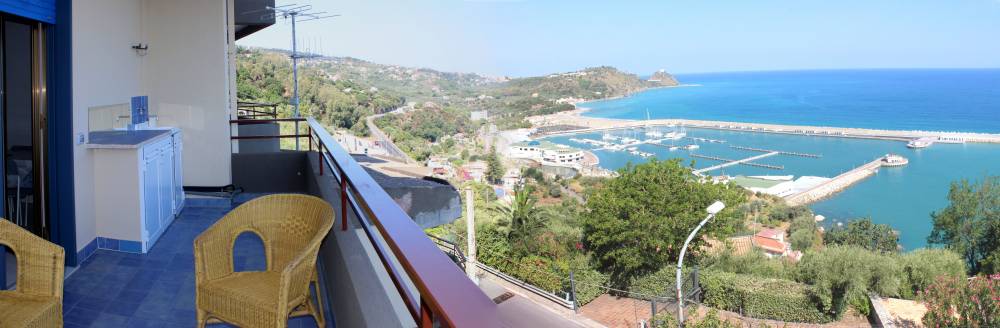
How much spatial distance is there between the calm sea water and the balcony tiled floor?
271 feet

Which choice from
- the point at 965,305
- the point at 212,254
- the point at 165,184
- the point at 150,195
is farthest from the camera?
the point at 965,305

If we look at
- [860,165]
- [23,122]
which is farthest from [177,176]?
[860,165]

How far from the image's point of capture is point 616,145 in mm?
72562

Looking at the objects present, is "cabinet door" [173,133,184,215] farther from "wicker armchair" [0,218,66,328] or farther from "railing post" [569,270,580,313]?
"railing post" [569,270,580,313]

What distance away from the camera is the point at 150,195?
12.8ft

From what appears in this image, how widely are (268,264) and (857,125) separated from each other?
92.5 m

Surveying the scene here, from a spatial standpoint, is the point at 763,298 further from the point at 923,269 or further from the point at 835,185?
the point at 835,185

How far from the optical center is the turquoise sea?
2079 inches

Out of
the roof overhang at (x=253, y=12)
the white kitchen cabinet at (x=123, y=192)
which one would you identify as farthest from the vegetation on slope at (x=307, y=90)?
the white kitchen cabinet at (x=123, y=192)

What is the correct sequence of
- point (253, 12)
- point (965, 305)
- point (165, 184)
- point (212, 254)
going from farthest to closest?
1. point (965, 305)
2. point (253, 12)
3. point (165, 184)
4. point (212, 254)

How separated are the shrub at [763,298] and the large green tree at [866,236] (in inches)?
647

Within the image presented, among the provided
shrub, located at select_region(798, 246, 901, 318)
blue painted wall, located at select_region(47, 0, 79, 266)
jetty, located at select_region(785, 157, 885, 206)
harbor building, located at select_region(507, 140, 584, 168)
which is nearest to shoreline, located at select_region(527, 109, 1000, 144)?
jetty, located at select_region(785, 157, 885, 206)

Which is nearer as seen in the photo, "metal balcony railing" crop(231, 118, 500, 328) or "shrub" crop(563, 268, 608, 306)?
"metal balcony railing" crop(231, 118, 500, 328)

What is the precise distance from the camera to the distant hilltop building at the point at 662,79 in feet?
368
